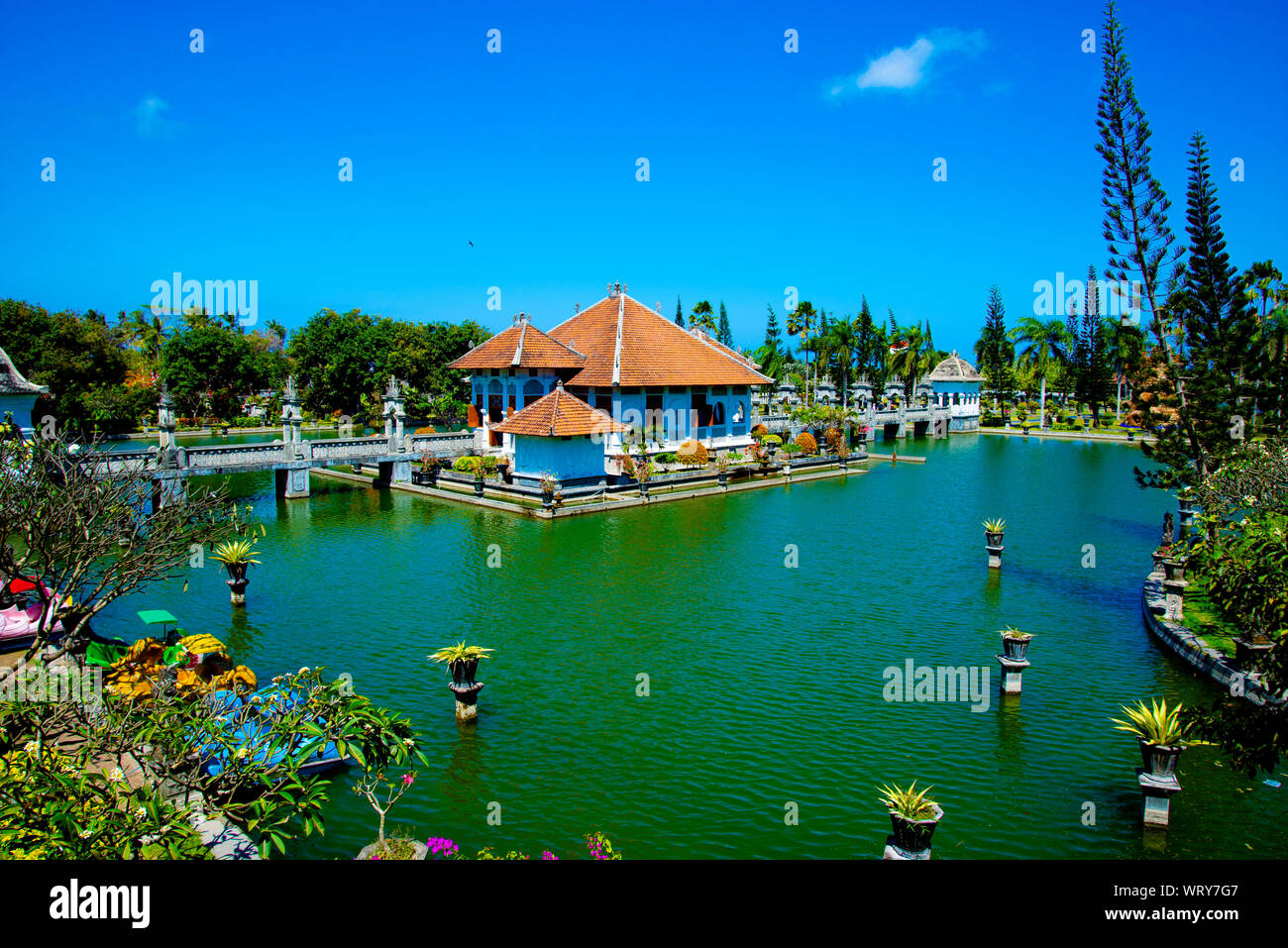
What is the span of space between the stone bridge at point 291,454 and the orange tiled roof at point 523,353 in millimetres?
3310

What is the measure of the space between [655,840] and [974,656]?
7.42 meters

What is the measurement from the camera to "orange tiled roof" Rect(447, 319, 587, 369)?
111 feet

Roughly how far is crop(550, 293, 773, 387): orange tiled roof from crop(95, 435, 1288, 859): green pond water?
1013 cm

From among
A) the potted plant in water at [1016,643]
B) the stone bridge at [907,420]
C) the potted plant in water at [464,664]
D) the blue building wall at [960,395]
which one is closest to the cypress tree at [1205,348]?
the potted plant in water at [1016,643]

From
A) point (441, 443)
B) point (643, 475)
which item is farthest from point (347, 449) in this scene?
point (643, 475)

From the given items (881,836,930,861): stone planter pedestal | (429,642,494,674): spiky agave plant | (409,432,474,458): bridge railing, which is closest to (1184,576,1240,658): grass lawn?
(881,836,930,861): stone planter pedestal

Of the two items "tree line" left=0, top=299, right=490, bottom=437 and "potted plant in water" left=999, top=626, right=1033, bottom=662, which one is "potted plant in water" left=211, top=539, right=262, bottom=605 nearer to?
"potted plant in water" left=999, top=626, right=1033, bottom=662

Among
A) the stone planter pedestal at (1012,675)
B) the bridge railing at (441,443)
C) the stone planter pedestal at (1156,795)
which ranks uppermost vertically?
the bridge railing at (441,443)

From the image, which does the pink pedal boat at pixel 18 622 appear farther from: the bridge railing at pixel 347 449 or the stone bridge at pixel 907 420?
the stone bridge at pixel 907 420

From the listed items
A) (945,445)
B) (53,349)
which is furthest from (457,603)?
(945,445)

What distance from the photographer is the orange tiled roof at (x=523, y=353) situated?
33.8 m

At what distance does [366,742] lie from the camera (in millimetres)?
6934

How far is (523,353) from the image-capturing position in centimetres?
3384
